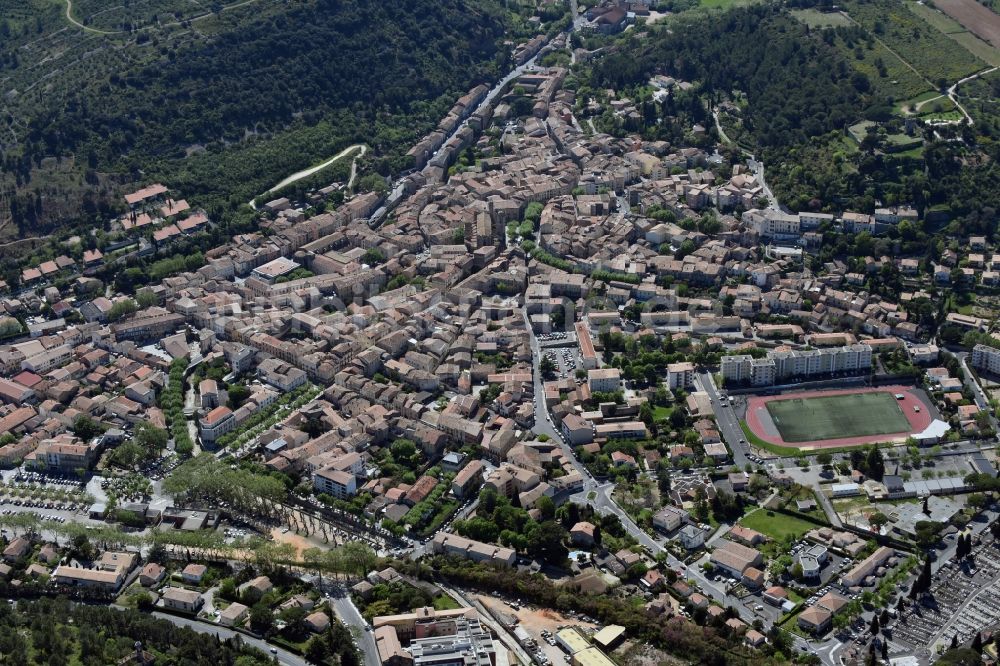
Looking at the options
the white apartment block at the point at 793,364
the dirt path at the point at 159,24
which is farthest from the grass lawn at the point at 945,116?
the dirt path at the point at 159,24

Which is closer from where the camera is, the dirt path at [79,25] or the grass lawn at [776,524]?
the grass lawn at [776,524]

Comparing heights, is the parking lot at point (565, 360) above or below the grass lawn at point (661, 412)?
above

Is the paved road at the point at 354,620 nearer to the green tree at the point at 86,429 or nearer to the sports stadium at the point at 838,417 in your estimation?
the green tree at the point at 86,429

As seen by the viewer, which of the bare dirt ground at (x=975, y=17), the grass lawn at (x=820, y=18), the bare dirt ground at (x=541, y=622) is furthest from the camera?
the grass lawn at (x=820, y=18)

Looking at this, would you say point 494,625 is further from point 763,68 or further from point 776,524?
point 763,68

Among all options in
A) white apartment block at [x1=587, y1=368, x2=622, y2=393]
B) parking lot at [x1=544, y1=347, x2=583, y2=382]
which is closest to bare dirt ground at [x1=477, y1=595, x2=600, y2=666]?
white apartment block at [x1=587, y1=368, x2=622, y2=393]

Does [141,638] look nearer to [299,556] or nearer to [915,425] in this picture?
[299,556]
